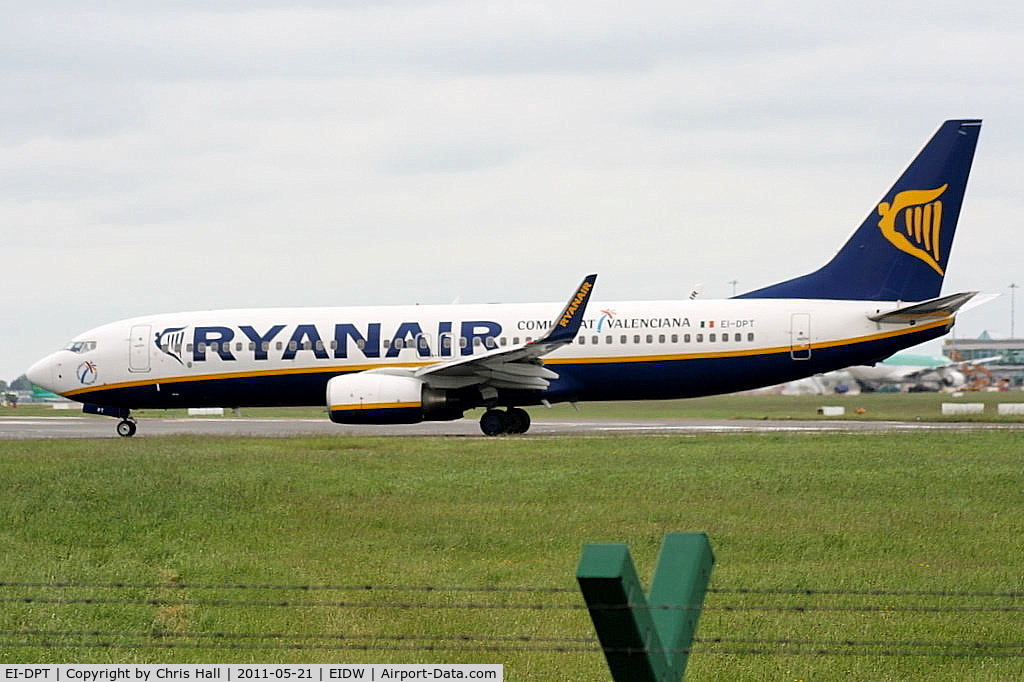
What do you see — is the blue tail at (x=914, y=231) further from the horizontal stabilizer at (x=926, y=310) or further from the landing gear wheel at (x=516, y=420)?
the landing gear wheel at (x=516, y=420)

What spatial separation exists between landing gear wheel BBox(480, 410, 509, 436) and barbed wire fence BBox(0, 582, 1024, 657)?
68.6 ft

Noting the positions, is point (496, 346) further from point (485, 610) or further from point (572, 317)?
point (485, 610)

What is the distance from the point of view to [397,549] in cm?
1574

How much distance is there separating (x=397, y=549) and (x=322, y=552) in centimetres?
84

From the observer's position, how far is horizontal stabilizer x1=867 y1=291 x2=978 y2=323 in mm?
32044

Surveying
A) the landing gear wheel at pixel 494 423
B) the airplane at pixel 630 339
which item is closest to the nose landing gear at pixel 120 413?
the airplane at pixel 630 339

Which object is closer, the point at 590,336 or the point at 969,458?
the point at 969,458

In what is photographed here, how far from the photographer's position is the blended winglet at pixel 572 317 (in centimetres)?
3089

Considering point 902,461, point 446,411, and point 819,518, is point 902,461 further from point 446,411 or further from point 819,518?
point 446,411

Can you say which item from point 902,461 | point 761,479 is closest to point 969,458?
point 902,461

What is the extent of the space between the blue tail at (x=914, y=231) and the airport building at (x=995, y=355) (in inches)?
3020

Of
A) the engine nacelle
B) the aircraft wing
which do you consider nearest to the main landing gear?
the aircraft wing

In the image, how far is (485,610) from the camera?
12.6 m

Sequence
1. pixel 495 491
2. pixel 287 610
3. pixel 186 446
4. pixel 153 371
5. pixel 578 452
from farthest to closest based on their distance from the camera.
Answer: pixel 153 371, pixel 186 446, pixel 578 452, pixel 495 491, pixel 287 610
